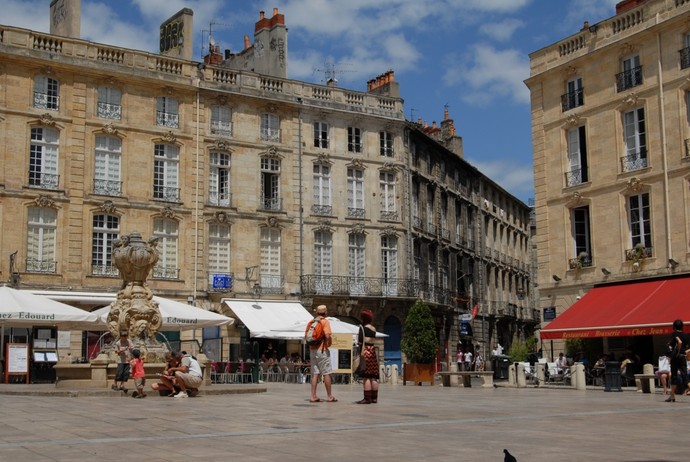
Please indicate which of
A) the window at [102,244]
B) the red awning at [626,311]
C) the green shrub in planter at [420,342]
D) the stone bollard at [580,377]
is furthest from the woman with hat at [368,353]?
the window at [102,244]

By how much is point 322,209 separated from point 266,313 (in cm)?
546

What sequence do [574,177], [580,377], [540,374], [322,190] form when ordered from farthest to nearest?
[322,190] → [574,177] → [540,374] → [580,377]

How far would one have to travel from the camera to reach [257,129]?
36625 millimetres

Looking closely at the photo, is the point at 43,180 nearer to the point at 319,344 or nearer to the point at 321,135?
the point at 321,135

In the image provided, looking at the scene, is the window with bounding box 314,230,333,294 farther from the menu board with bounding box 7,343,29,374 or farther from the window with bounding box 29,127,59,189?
the menu board with bounding box 7,343,29,374

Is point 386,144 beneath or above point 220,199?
above

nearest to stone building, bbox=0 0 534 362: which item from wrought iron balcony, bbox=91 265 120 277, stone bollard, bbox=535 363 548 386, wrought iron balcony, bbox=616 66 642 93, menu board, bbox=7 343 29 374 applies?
wrought iron balcony, bbox=91 265 120 277

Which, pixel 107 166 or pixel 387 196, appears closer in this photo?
pixel 107 166

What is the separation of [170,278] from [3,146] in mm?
7408

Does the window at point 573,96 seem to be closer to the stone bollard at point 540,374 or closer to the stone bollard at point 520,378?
the stone bollard at point 540,374

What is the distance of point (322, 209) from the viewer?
37750 mm

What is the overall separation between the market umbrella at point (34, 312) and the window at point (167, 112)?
45.7 ft

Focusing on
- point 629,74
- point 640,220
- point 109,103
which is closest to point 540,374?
point 640,220

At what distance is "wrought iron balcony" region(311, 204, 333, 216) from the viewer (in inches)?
1480
